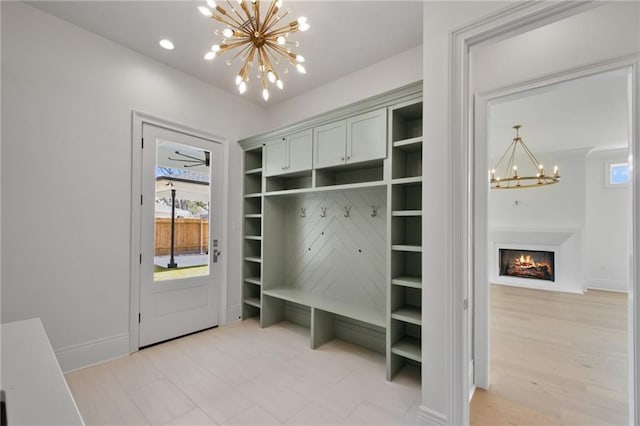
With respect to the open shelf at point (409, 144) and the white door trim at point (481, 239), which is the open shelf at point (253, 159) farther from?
the white door trim at point (481, 239)

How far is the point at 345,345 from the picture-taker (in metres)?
3.04

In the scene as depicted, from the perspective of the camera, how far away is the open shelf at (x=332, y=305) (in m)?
2.62

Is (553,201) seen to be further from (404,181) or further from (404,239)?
(404,181)

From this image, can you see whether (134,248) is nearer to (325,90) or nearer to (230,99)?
(230,99)

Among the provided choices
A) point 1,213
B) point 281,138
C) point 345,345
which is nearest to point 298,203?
point 281,138

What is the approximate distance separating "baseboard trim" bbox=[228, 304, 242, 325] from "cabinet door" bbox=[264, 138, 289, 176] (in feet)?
6.11

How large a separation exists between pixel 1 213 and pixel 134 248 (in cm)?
97

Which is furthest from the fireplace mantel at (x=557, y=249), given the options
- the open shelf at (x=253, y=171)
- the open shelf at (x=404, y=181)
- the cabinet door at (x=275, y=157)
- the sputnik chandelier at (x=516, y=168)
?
the open shelf at (x=253, y=171)

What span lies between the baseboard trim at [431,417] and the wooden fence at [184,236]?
2816 millimetres

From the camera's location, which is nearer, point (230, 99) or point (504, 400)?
point (504, 400)

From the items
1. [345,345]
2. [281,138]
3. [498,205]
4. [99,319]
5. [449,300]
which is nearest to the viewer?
[449,300]

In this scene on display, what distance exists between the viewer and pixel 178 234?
125 inches

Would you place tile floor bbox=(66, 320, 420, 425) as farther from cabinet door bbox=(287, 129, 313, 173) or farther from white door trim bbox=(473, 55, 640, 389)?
cabinet door bbox=(287, 129, 313, 173)

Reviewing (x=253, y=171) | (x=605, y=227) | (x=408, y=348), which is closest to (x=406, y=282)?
(x=408, y=348)
